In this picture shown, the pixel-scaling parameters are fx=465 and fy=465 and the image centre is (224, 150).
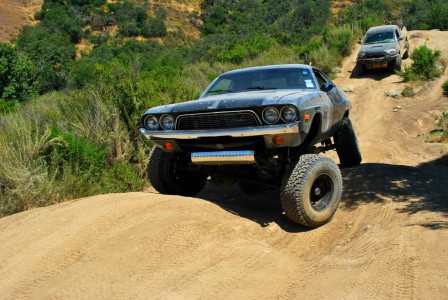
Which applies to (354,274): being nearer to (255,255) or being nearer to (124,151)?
(255,255)

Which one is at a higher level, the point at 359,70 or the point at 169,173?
the point at 169,173

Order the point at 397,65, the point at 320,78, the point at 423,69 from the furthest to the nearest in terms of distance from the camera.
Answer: the point at 397,65 < the point at 423,69 < the point at 320,78

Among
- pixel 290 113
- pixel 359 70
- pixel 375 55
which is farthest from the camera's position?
pixel 359 70

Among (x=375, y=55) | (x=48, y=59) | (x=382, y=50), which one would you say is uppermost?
(x=48, y=59)

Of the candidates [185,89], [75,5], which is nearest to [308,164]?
[185,89]

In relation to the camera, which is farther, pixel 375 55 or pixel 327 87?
pixel 375 55

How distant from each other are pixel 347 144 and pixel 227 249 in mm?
4121

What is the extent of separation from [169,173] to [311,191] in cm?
191

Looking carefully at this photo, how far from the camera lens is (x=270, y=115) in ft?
16.1

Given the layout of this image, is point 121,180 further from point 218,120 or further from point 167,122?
point 218,120

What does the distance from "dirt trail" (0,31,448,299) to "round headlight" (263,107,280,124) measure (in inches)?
47.7

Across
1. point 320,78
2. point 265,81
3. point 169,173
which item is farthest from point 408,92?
point 169,173

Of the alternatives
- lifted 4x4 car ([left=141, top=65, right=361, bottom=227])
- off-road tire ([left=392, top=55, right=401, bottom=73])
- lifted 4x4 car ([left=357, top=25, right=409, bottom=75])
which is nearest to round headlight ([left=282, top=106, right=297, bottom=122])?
lifted 4x4 car ([left=141, top=65, right=361, bottom=227])

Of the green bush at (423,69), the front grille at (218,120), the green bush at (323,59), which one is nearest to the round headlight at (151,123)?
the front grille at (218,120)
